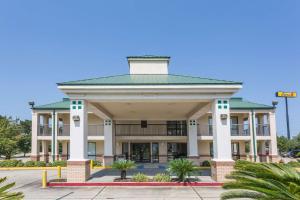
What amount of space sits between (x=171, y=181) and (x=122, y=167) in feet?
9.51

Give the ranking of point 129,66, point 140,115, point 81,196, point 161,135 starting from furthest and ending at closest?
point 161,135 < point 140,115 < point 129,66 < point 81,196

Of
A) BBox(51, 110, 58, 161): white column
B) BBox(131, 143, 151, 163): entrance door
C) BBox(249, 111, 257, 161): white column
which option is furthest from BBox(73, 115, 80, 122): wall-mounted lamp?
BBox(249, 111, 257, 161): white column

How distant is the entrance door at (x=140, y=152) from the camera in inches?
1309

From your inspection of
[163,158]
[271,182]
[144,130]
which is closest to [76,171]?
[271,182]

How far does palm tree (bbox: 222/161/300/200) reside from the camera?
14.1ft

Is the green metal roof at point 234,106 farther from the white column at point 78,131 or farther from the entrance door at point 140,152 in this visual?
the white column at point 78,131

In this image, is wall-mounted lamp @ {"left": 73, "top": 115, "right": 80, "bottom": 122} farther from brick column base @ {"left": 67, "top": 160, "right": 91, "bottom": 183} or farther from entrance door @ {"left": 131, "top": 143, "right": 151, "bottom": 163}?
entrance door @ {"left": 131, "top": 143, "right": 151, "bottom": 163}

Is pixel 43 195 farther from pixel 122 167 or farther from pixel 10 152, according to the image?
pixel 10 152

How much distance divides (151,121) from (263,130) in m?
12.2

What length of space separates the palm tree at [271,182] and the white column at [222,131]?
1147cm

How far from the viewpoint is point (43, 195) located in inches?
545

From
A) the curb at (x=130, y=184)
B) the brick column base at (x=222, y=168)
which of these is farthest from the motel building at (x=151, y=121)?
the curb at (x=130, y=184)

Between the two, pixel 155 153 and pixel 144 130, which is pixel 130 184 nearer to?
pixel 144 130

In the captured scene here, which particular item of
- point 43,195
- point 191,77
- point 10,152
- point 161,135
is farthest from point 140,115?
point 10,152
